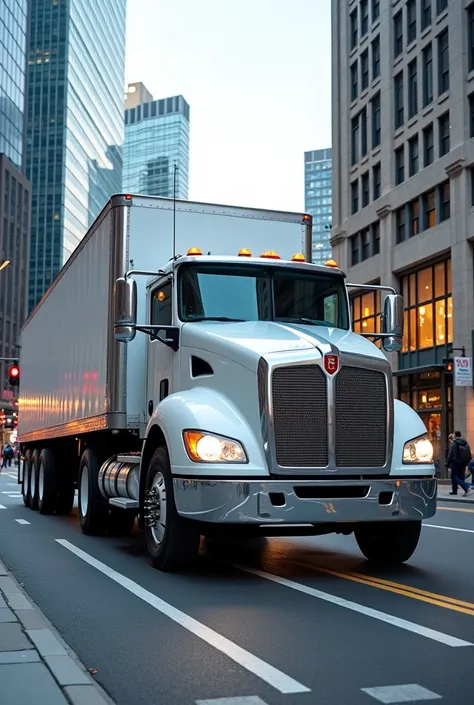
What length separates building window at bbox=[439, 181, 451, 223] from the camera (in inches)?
1421

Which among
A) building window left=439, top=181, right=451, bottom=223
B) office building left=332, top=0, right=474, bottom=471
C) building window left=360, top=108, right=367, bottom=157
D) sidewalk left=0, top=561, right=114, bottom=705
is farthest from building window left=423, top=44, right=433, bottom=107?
sidewalk left=0, top=561, right=114, bottom=705

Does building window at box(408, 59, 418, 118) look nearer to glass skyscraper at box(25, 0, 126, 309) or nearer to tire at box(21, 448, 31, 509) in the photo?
tire at box(21, 448, 31, 509)

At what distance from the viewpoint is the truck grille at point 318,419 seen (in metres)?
8.00

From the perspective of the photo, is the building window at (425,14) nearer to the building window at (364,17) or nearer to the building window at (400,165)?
the building window at (400,165)

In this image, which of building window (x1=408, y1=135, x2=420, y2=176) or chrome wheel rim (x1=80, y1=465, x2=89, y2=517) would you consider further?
building window (x1=408, y1=135, x2=420, y2=176)

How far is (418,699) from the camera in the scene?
Result: 445 centimetres

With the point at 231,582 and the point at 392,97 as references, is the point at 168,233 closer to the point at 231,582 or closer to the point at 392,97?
the point at 231,582

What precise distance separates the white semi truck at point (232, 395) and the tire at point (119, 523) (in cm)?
3

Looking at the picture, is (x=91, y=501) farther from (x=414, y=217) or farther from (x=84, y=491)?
(x=414, y=217)

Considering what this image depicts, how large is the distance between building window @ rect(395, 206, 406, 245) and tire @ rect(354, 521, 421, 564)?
3156cm

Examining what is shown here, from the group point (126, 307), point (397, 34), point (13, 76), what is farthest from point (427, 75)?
point (13, 76)

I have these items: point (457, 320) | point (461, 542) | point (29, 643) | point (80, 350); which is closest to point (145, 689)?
point (29, 643)

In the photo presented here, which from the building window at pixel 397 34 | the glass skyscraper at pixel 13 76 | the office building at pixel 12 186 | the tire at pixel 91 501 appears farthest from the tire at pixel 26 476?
the glass skyscraper at pixel 13 76

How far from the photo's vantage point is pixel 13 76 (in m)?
95.1
